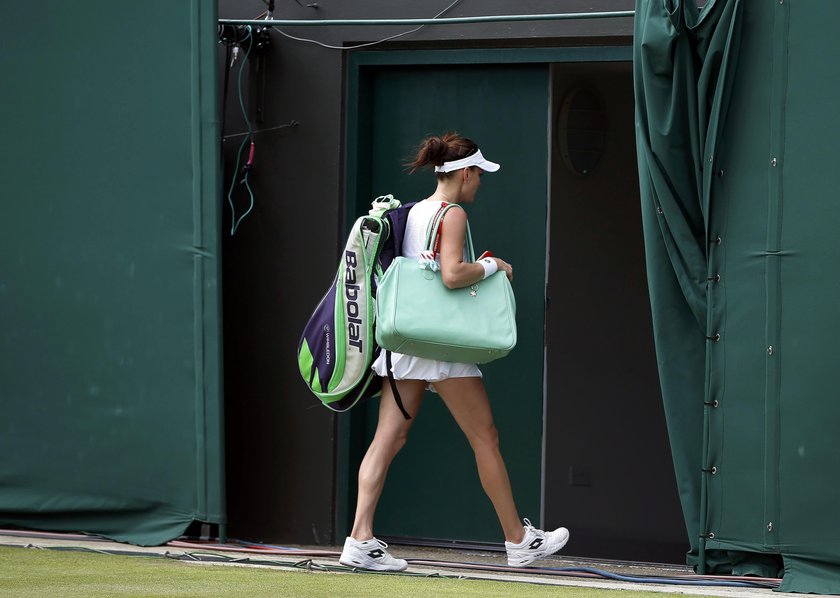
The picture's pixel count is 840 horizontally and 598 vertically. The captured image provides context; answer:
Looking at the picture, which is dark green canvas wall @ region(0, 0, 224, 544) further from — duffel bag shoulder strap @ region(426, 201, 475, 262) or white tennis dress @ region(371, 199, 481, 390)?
duffel bag shoulder strap @ region(426, 201, 475, 262)

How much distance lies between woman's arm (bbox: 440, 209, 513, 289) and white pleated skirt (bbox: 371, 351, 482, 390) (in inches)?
14.0

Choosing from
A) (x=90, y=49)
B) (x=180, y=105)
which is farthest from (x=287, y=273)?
(x=90, y=49)

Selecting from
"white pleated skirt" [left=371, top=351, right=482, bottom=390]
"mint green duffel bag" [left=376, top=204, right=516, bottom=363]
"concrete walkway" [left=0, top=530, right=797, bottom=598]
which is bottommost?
"concrete walkway" [left=0, top=530, right=797, bottom=598]

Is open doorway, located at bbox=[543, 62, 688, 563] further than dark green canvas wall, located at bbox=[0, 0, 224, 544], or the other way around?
open doorway, located at bbox=[543, 62, 688, 563]

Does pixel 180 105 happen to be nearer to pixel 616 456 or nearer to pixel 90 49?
pixel 90 49

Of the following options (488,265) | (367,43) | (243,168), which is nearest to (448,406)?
(488,265)

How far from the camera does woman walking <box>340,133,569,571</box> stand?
573 centimetres

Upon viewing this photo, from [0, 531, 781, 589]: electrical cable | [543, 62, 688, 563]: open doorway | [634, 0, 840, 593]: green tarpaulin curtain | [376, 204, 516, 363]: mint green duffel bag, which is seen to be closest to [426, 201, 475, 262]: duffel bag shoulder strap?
[376, 204, 516, 363]: mint green duffel bag

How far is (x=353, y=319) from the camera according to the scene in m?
5.82

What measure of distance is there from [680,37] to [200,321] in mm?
2587

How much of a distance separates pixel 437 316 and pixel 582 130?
2274 mm

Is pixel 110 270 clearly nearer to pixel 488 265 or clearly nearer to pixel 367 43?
pixel 367 43

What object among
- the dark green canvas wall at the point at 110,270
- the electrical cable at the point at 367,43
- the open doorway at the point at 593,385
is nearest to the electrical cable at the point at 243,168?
the electrical cable at the point at 367,43

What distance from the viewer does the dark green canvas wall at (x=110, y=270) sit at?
6.51m
